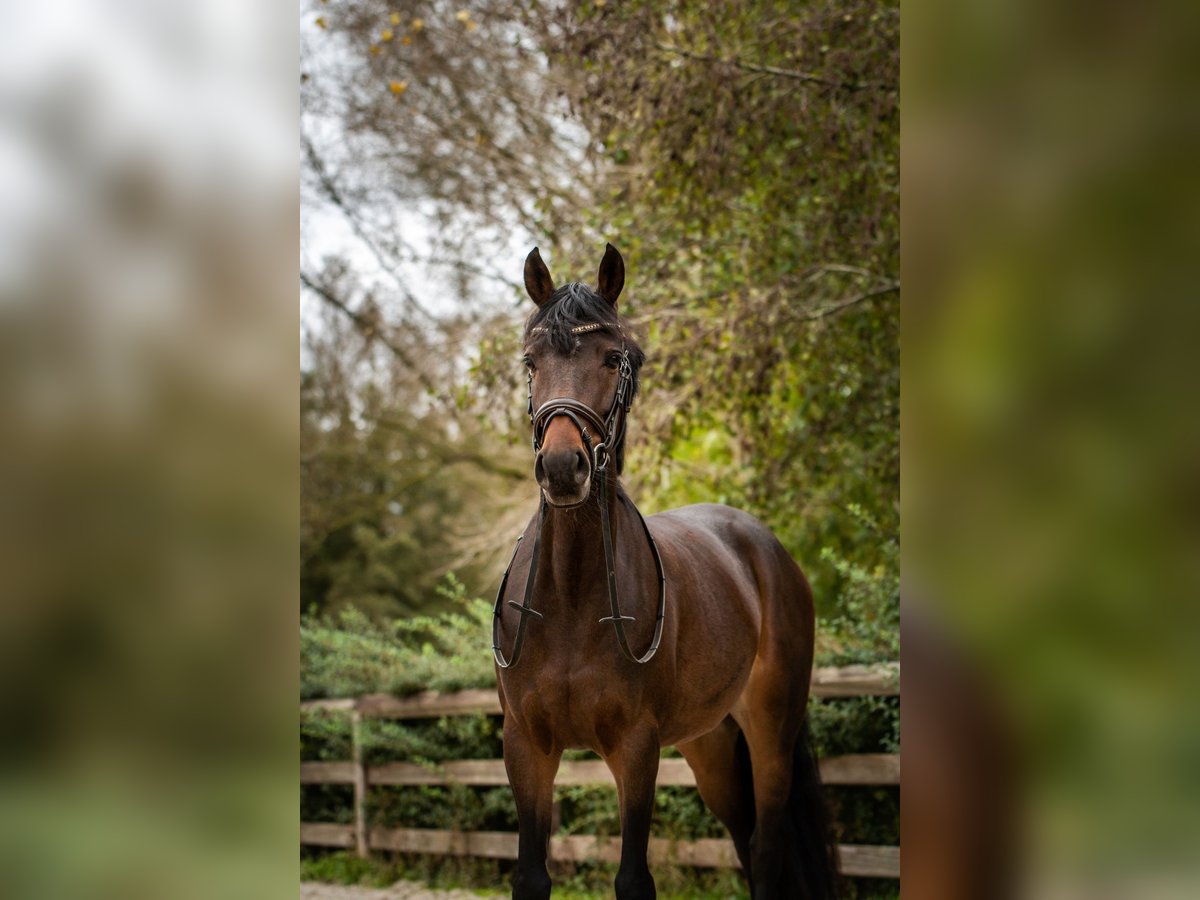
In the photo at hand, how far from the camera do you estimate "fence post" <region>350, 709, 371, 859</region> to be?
7.95 meters

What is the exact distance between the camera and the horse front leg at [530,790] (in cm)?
325

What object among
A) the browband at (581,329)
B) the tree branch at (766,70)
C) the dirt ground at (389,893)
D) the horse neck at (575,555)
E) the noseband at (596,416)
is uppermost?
the tree branch at (766,70)

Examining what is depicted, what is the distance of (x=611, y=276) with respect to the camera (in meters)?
3.49

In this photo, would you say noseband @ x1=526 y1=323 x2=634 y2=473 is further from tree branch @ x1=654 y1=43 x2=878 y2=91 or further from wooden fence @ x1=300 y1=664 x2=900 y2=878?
tree branch @ x1=654 y1=43 x2=878 y2=91

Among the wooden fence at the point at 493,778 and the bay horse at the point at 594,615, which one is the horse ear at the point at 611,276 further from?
the wooden fence at the point at 493,778

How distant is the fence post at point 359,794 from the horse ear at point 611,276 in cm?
538

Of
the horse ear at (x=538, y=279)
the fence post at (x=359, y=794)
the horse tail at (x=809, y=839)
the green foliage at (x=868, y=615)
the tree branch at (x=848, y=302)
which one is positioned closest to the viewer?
the horse ear at (x=538, y=279)

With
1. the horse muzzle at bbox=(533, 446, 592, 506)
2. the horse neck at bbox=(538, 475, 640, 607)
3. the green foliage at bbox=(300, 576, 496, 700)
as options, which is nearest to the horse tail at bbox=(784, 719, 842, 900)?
the horse neck at bbox=(538, 475, 640, 607)

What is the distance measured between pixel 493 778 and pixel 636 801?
4130 millimetres

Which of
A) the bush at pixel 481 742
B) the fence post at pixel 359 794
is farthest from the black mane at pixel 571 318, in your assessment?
A: the fence post at pixel 359 794

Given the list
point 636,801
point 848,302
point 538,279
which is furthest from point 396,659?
point 538,279
